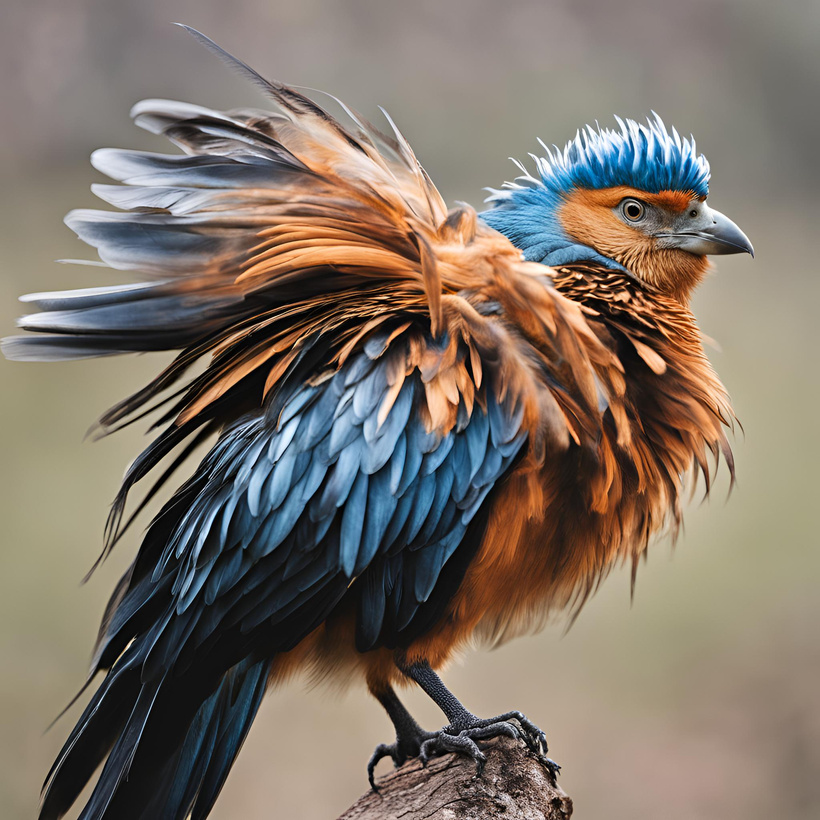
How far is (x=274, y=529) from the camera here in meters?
1.17

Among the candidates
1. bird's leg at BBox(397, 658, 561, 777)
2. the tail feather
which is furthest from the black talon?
the tail feather

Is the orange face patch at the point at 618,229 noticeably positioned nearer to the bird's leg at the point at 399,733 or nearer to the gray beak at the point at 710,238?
the gray beak at the point at 710,238

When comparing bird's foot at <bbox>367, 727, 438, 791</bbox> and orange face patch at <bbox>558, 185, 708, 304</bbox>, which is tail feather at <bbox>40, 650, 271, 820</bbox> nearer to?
bird's foot at <bbox>367, 727, 438, 791</bbox>

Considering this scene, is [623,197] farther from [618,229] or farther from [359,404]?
[359,404]

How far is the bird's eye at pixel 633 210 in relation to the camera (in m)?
1.38

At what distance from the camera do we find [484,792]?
1.24m

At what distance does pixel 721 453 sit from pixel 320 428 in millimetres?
644

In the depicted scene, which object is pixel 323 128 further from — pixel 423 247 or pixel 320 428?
pixel 320 428

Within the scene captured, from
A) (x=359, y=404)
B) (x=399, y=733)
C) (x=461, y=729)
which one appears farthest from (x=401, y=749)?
(x=359, y=404)

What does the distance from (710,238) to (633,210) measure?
0.42 ft

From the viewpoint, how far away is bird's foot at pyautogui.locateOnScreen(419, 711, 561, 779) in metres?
1.26

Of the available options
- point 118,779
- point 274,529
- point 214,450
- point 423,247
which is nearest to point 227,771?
point 118,779

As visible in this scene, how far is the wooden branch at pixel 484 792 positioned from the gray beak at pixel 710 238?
799 mm

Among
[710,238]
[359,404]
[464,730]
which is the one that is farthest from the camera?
[710,238]
